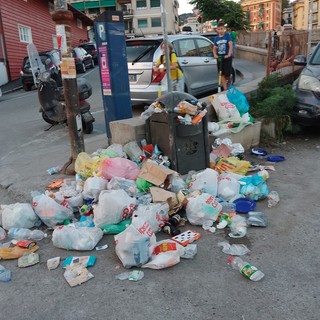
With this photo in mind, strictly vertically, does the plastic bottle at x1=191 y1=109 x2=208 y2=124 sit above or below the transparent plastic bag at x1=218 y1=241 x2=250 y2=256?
above

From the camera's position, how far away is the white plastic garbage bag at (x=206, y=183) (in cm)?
432

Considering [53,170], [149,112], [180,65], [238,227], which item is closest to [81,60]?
[180,65]

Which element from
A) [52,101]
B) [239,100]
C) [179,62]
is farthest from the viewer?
[179,62]

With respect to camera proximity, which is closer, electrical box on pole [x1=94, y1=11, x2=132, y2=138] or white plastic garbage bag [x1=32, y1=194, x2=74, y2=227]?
white plastic garbage bag [x1=32, y1=194, x2=74, y2=227]

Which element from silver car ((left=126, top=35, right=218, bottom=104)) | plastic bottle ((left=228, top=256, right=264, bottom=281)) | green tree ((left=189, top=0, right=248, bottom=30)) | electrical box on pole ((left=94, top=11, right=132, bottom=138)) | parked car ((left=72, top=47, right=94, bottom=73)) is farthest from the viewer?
green tree ((left=189, top=0, right=248, bottom=30))

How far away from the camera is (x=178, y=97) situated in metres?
4.77

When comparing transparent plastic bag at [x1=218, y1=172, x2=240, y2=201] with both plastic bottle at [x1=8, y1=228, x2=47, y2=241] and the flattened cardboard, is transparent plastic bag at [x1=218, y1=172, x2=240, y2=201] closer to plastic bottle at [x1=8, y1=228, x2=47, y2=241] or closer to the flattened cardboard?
the flattened cardboard

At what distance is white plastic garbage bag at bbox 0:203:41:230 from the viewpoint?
12.9ft

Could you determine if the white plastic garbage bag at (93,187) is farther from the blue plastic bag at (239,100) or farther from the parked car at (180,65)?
the parked car at (180,65)

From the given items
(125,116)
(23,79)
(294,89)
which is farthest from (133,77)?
(23,79)

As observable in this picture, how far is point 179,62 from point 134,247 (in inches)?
257

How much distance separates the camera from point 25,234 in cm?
379

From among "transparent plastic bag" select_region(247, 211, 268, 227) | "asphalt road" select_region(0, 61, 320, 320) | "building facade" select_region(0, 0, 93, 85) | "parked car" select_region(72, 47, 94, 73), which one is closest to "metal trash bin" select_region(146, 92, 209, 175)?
"asphalt road" select_region(0, 61, 320, 320)

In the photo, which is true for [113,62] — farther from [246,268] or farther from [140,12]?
[140,12]
